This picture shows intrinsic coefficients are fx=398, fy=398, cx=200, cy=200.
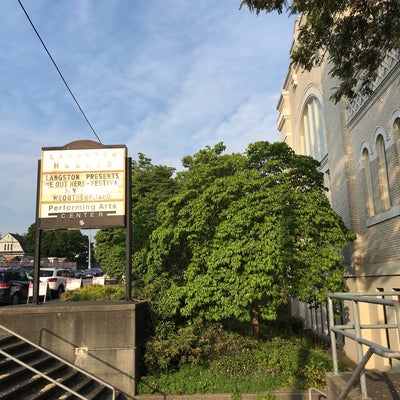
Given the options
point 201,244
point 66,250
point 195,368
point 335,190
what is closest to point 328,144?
point 335,190

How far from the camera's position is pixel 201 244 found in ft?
35.1

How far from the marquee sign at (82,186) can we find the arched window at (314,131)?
9.69 metres

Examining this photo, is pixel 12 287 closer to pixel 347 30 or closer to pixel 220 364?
pixel 220 364

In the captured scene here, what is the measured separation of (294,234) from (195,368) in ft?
13.0

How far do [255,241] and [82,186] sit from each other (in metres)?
4.61

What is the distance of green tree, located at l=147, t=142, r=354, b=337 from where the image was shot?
9.36 metres

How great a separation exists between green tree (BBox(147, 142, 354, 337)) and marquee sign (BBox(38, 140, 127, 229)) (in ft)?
5.03

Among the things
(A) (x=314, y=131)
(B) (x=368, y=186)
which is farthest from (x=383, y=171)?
(A) (x=314, y=131)

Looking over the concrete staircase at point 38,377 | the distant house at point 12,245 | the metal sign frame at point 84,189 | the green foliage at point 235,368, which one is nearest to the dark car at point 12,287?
the metal sign frame at point 84,189

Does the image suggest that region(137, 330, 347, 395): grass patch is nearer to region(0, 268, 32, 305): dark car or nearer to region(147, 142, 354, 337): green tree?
region(147, 142, 354, 337): green tree

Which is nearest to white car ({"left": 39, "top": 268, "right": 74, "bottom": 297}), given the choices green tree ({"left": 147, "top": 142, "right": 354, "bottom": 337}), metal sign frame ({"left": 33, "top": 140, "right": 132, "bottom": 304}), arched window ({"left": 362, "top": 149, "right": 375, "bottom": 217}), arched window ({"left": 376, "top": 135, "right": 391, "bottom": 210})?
metal sign frame ({"left": 33, "top": 140, "right": 132, "bottom": 304})

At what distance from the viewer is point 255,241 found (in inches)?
376

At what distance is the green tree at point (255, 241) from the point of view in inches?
368

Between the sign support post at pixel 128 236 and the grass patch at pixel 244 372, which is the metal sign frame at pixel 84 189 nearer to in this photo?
the sign support post at pixel 128 236
